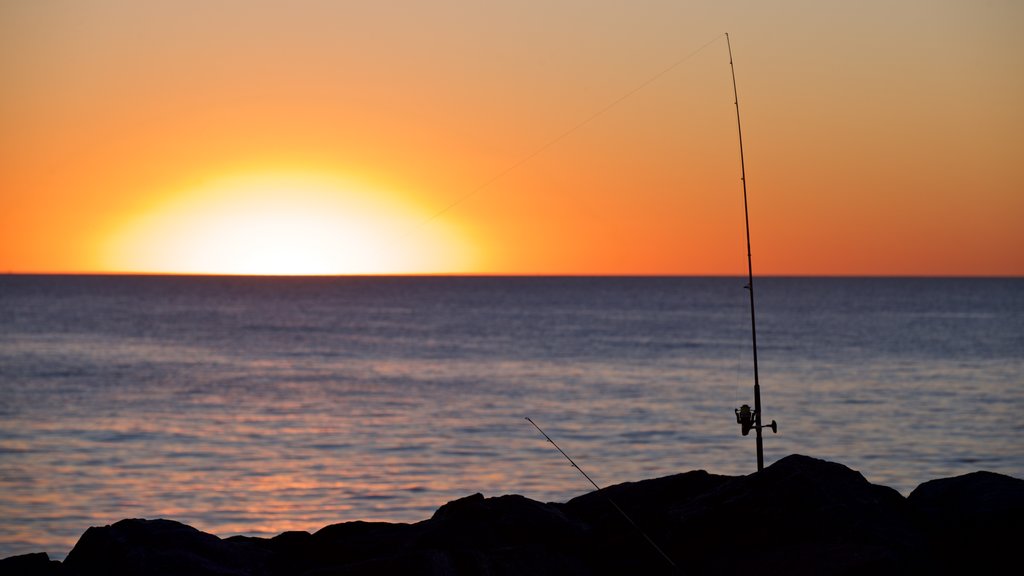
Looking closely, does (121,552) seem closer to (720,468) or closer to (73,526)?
(73,526)

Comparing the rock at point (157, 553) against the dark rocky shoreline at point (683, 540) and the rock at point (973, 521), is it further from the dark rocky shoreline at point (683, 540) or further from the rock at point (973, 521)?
the rock at point (973, 521)

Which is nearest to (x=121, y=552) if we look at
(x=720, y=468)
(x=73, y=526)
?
(x=73, y=526)

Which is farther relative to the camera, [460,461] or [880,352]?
[880,352]

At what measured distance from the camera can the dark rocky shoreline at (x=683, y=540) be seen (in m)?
7.16

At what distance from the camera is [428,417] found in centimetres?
2631

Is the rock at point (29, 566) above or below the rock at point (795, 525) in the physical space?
below

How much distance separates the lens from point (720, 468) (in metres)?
18.2

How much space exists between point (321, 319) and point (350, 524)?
80.0 m

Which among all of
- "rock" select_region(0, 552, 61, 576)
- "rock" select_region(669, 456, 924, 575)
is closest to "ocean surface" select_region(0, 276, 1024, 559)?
"rock" select_region(0, 552, 61, 576)

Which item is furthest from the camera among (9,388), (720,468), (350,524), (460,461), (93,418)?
(9,388)

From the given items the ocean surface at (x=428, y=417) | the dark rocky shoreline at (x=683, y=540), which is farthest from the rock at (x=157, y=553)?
the ocean surface at (x=428, y=417)

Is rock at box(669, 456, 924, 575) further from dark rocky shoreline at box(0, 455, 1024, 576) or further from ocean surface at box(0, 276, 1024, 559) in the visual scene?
ocean surface at box(0, 276, 1024, 559)

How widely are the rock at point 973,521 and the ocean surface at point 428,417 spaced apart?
27.3 feet

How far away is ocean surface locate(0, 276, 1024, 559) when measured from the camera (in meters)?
16.6
